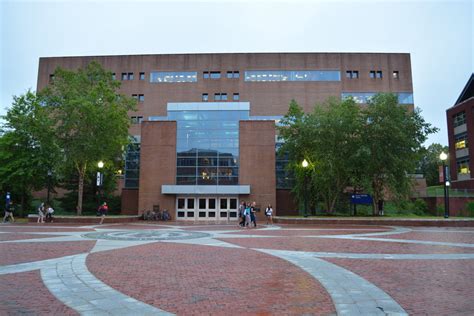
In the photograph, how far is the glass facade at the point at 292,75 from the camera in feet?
179

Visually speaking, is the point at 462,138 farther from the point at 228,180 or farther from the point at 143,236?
the point at 143,236

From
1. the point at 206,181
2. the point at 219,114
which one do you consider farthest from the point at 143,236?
the point at 219,114

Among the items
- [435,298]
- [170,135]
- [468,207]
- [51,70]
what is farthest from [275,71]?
[435,298]

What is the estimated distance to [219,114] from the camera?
35.5m

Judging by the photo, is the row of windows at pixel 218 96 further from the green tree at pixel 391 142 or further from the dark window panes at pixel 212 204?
the green tree at pixel 391 142

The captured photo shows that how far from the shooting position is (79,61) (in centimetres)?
5922

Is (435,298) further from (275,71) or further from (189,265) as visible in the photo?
(275,71)

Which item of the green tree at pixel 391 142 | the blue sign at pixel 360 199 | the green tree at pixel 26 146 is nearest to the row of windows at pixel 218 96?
the green tree at pixel 26 146

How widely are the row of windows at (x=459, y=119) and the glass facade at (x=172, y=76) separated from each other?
121 ft

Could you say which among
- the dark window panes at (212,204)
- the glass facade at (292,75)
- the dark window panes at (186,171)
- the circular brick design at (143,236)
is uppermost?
the glass facade at (292,75)

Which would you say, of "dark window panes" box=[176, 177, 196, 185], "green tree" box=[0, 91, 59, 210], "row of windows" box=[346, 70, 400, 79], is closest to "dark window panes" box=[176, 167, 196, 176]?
"dark window panes" box=[176, 177, 196, 185]

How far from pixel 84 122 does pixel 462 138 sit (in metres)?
45.7

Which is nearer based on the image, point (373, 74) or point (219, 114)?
point (219, 114)

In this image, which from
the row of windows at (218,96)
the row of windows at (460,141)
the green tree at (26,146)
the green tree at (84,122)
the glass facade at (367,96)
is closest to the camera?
the green tree at (84,122)
